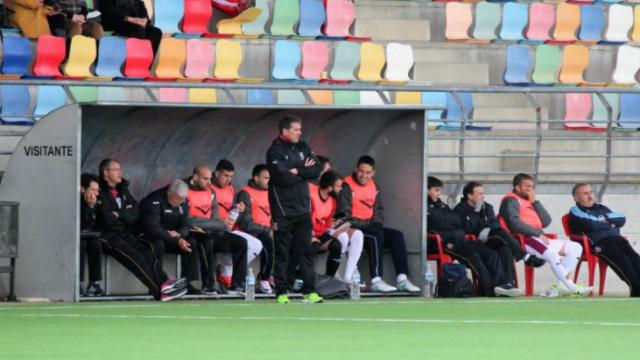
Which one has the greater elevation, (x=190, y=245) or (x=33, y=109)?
(x=33, y=109)

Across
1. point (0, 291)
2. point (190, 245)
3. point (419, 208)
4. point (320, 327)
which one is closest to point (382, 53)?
point (419, 208)

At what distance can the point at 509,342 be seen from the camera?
10328mm

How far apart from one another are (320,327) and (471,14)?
13097 millimetres

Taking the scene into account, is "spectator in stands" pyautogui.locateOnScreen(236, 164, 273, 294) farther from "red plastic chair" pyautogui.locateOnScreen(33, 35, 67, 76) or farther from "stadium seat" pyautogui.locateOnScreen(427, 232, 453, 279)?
"red plastic chair" pyautogui.locateOnScreen(33, 35, 67, 76)

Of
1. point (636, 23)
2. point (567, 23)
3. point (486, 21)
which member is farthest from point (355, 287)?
point (636, 23)

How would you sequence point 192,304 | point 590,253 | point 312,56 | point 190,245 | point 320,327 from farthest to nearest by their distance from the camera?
point 312,56
point 590,253
point 190,245
point 192,304
point 320,327

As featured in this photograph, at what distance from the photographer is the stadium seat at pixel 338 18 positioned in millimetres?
23031

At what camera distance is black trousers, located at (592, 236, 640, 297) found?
57.4 feet

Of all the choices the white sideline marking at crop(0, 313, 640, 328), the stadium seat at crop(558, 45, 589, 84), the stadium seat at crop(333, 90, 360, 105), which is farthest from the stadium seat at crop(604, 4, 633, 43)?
the white sideline marking at crop(0, 313, 640, 328)

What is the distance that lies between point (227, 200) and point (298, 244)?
1.85 m

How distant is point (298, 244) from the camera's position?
50.0 ft

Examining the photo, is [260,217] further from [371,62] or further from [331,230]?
[371,62]

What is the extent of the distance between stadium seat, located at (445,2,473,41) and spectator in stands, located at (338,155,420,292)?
697 centimetres

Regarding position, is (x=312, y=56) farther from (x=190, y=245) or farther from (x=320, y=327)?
(x=320, y=327)
